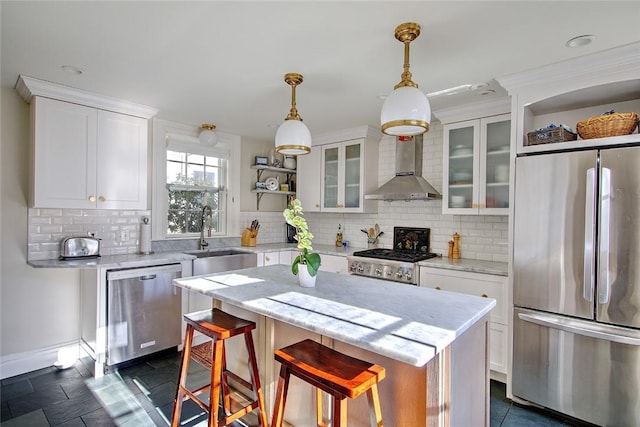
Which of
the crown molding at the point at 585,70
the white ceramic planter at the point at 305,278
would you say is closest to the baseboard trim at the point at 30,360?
the white ceramic planter at the point at 305,278

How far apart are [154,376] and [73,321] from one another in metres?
1.03

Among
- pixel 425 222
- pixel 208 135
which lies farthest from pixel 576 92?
pixel 208 135

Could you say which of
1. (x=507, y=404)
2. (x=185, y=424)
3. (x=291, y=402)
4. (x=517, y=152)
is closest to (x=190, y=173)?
(x=185, y=424)

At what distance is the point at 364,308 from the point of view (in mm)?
1609

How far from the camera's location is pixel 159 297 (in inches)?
122

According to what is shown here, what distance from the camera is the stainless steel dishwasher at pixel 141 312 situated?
2.84 m

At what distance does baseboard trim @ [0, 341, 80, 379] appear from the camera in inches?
109

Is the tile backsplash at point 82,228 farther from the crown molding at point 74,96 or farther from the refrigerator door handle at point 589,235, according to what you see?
the refrigerator door handle at point 589,235

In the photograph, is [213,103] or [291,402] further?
[213,103]

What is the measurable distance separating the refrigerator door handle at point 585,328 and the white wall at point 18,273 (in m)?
3.98

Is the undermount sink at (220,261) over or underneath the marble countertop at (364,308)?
underneath

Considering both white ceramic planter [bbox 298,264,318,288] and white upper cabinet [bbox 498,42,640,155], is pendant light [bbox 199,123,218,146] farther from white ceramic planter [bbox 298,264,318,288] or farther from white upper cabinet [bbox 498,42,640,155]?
white upper cabinet [bbox 498,42,640,155]

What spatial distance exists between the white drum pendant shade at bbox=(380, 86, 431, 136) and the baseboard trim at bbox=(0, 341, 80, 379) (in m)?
3.43

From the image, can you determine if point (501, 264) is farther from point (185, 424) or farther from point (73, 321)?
point (73, 321)
